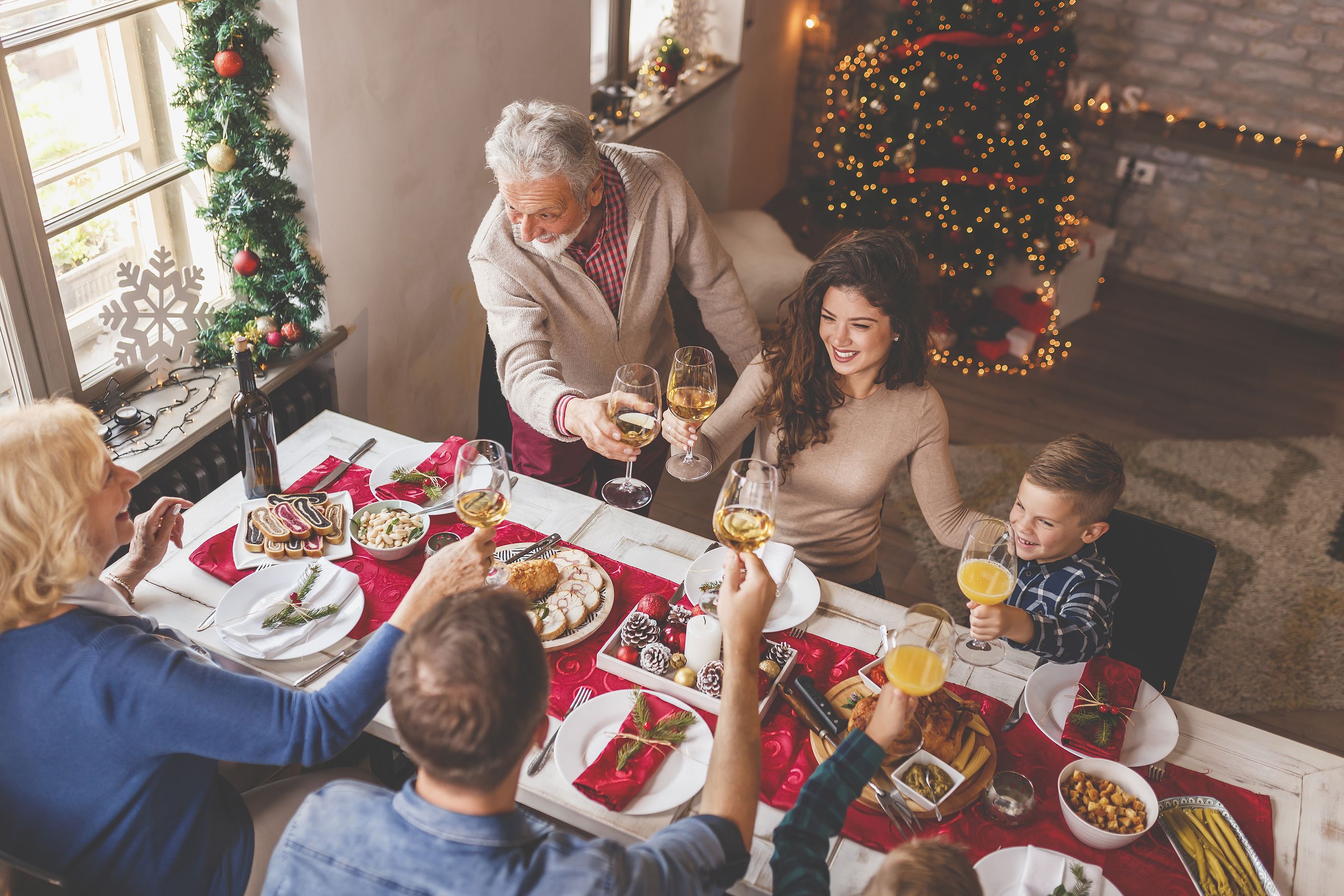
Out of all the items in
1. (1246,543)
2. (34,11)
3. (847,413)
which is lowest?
(1246,543)

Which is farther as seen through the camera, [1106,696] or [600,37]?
[600,37]

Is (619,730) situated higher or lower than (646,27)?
lower

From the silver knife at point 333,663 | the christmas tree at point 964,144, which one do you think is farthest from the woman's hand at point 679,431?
the christmas tree at point 964,144

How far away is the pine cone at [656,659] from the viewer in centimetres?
167

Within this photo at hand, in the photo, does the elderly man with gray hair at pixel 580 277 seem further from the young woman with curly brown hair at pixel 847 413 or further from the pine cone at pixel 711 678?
the pine cone at pixel 711 678

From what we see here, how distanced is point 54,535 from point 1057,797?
57.5 inches

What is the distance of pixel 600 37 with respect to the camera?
424 centimetres

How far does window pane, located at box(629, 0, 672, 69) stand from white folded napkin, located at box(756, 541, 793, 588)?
3.20 metres

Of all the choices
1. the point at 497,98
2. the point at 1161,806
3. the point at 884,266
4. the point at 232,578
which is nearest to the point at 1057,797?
the point at 1161,806

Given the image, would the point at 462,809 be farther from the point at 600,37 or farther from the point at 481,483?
the point at 600,37

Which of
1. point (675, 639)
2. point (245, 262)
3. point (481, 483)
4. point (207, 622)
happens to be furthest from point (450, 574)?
point (245, 262)

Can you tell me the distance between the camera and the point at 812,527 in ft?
7.12

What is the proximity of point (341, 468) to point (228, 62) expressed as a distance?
3.35 feet

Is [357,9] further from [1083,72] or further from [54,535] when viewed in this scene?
Answer: [1083,72]
